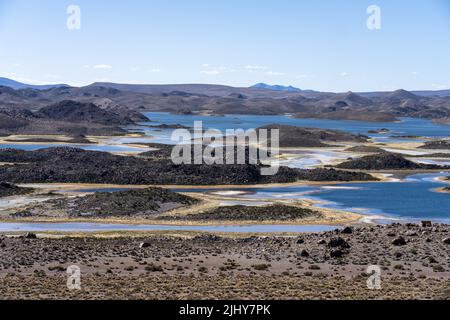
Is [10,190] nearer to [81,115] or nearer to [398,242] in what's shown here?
[398,242]

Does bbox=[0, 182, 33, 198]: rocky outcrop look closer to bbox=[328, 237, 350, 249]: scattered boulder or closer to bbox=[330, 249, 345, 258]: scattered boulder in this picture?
bbox=[328, 237, 350, 249]: scattered boulder

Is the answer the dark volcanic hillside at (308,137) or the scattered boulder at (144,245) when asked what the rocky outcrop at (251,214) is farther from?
the dark volcanic hillside at (308,137)

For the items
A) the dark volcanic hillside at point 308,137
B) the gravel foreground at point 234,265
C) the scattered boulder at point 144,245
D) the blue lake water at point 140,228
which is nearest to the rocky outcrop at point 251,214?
the blue lake water at point 140,228

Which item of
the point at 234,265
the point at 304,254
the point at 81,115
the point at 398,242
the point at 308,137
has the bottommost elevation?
the point at 234,265

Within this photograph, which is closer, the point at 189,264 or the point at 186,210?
the point at 189,264

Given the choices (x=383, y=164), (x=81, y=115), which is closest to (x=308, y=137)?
(x=383, y=164)

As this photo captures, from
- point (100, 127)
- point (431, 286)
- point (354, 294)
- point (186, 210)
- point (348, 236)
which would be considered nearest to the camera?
point (354, 294)
